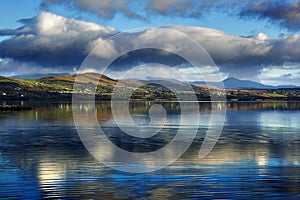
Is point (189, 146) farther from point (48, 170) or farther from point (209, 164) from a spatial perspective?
point (48, 170)

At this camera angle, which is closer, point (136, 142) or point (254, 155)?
point (254, 155)

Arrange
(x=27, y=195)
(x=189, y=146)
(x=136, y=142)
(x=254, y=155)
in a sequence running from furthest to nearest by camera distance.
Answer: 1. (x=136, y=142)
2. (x=189, y=146)
3. (x=254, y=155)
4. (x=27, y=195)

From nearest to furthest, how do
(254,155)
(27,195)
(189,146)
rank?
(27,195)
(254,155)
(189,146)

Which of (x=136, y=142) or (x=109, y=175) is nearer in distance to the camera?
(x=109, y=175)

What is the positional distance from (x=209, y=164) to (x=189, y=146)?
12911 mm

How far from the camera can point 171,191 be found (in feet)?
79.6

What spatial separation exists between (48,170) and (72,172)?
6.73ft

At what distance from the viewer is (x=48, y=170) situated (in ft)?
101

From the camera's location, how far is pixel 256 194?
23500 mm

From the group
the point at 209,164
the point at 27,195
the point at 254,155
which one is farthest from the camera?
the point at 254,155

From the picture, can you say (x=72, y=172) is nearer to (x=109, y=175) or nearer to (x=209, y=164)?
(x=109, y=175)

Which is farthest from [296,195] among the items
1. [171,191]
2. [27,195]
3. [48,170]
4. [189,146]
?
[189,146]

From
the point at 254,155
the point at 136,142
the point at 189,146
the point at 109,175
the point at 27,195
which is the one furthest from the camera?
the point at 136,142

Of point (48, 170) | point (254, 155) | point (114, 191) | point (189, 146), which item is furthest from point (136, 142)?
point (114, 191)
